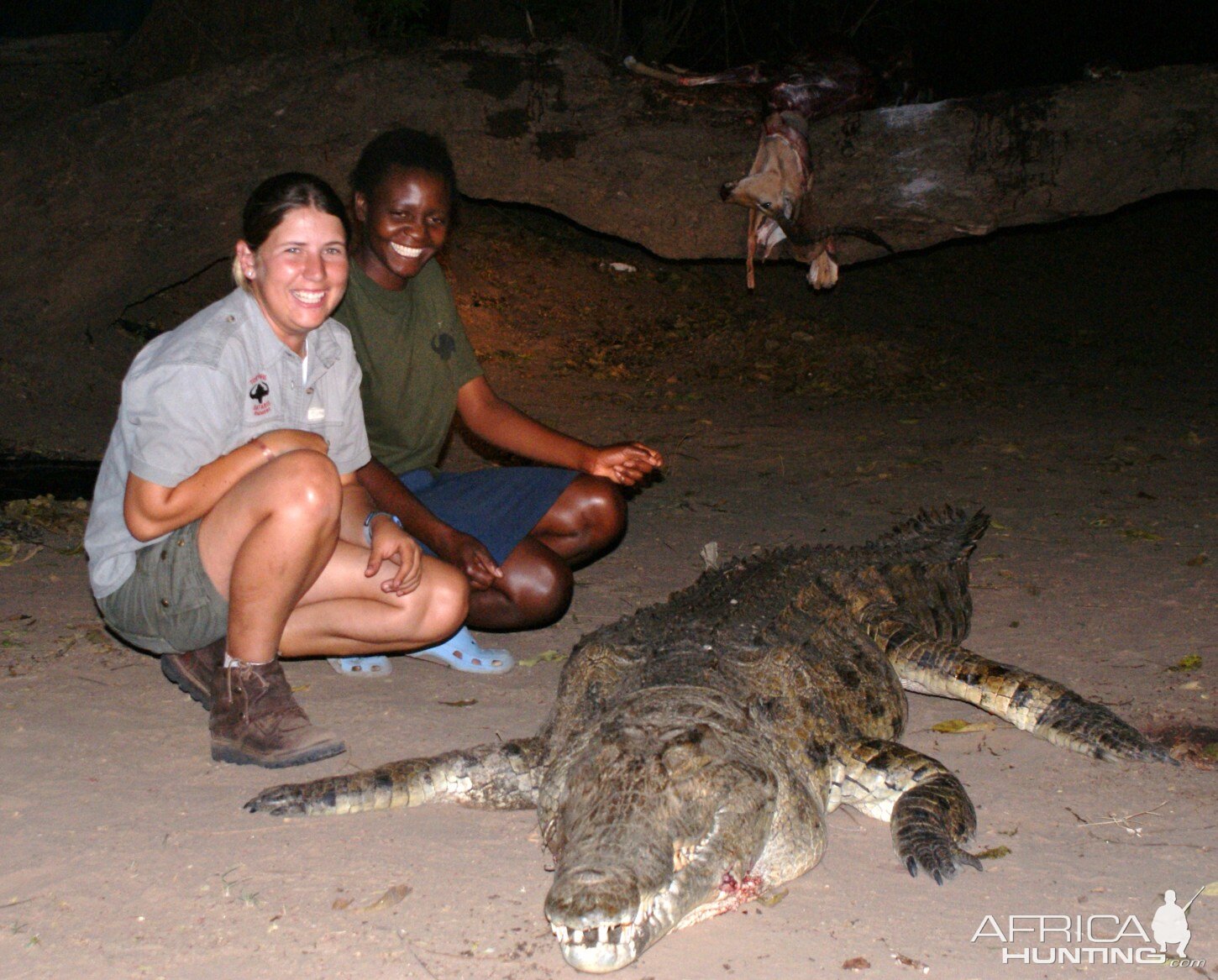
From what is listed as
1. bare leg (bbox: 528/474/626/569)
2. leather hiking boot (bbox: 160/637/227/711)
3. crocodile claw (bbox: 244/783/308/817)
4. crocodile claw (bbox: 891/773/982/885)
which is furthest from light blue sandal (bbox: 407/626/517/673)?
crocodile claw (bbox: 891/773/982/885)

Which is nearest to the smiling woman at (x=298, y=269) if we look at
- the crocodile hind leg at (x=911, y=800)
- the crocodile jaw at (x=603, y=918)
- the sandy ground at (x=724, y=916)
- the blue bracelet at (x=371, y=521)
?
the blue bracelet at (x=371, y=521)

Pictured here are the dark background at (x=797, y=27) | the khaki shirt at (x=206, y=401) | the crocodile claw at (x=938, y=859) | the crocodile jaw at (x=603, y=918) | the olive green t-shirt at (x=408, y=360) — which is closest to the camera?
the crocodile jaw at (x=603, y=918)

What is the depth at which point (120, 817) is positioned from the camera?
9.36 ft

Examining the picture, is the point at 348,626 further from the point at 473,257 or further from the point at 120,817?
the point at 473,257

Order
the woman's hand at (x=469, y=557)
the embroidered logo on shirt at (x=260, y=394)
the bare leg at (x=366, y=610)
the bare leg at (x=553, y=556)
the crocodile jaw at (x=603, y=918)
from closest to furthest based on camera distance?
1. the crocodile jaw at (x=603, y=918)
2. the embroidered logo on shirt at (x=260, y=394)
3. the bare leg at (x=366, y=610)
4. the woman's hand at (x=469, y=557)
5. the bare leg at (x=553, y=556)

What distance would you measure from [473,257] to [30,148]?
4.84 metres

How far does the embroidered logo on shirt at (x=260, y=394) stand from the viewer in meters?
3.06

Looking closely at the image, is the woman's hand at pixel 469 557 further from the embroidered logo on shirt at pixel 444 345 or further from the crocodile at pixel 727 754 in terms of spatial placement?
the embroidered logo on shirt at pixel 444 345

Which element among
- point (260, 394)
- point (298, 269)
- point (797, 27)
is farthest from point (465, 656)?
point (797, 27)

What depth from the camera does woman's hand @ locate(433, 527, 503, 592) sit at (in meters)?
3.51

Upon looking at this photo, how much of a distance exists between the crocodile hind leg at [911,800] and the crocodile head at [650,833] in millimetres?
370

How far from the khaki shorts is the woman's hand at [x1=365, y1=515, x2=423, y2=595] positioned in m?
0.44

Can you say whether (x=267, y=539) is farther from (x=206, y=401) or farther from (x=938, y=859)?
(x=938, y=859)

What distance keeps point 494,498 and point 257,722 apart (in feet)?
4.00
